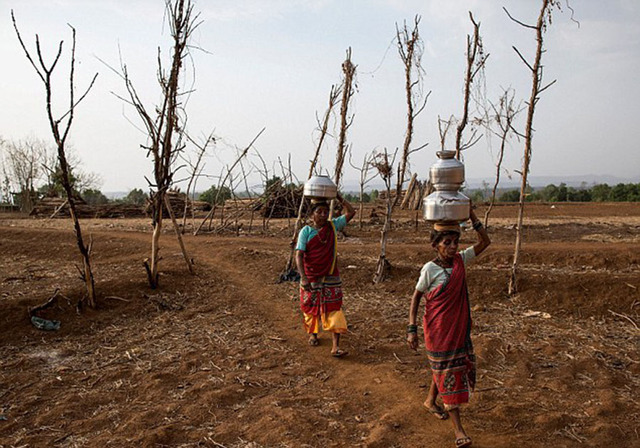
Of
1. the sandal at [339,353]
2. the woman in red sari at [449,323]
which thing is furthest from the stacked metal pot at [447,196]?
the sandal at [339,353]

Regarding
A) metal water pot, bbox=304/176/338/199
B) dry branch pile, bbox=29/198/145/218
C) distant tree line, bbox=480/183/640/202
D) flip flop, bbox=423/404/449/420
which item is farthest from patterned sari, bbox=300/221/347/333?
distant tree line, bbox=480/183/640/202

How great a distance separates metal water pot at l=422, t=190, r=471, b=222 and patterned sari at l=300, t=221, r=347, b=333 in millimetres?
1666

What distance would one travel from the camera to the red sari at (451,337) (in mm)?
2898

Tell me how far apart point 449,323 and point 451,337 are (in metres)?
0.08

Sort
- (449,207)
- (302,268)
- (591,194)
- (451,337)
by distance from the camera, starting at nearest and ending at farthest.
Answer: (449,207)
(451,337)
(302,268)
(591,194)

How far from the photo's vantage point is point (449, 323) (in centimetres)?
292

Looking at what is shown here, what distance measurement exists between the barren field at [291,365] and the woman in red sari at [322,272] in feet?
1.13

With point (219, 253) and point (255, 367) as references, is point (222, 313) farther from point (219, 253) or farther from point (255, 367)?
point (219, 253)

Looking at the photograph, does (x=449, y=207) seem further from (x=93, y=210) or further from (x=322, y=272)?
(x=93, y=210)

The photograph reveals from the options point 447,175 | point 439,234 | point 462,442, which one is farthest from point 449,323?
point 447,175

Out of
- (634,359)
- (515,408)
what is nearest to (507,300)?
(634,359)

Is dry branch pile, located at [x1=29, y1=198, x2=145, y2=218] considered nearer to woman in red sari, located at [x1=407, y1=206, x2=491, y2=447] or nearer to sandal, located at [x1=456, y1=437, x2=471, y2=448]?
woman in red sari, located at [x1=407, y1=206, x2=491, y2=447]

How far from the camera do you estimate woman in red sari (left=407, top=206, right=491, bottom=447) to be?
2.89m

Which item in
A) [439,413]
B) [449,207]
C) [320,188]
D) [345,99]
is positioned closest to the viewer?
[449,207]
